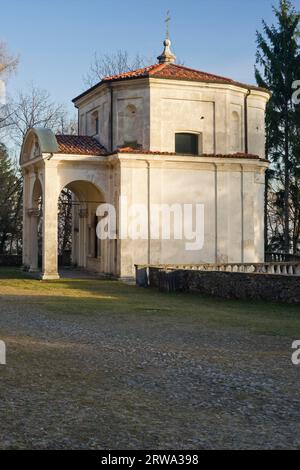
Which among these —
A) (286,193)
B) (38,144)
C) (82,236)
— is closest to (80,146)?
(38,144)

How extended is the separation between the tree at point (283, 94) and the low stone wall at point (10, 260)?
1749 centimetres

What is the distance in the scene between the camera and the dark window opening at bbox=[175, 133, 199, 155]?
88.7 ft

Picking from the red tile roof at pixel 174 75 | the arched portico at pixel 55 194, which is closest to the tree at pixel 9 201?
the arched portico at pixel 55 194

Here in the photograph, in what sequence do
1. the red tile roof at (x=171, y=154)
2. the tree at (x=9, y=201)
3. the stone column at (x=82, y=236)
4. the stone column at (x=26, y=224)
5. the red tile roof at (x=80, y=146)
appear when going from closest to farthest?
the red tile roof at (x=171, y=154) → the red tile roof at (x=80, y=146) → the stone column at (x=26, y=224) → the stone column at (x=82, y=236) → the tree at (x=9, y=201)

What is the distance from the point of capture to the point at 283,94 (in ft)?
131

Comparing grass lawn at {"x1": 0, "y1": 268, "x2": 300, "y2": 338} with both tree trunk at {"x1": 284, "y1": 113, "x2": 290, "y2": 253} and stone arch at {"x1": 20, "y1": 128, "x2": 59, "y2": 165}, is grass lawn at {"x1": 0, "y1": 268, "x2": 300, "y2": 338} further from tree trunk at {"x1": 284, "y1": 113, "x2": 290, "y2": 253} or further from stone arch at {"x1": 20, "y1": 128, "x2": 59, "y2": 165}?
tree trunk at {"x1": 284, "y1": 113, "x2": 290, "y2": 253}

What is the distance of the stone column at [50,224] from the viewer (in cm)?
2550

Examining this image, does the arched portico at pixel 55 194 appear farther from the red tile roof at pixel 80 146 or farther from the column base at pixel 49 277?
the red tile roof at pixel 80 146

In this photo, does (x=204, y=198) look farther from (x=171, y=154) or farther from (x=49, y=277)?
→ (x=49, y=277)

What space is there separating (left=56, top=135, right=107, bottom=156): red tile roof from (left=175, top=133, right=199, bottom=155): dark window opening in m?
3.37

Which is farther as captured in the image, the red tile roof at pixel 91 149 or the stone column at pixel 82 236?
the stone column at pixel 82 236

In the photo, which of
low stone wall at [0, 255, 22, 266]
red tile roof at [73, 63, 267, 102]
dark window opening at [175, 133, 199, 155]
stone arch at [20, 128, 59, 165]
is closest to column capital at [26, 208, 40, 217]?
stone arch at [20, 128, 59, 165]

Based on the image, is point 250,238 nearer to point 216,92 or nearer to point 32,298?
point 216,92

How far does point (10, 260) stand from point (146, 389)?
3210 cm
